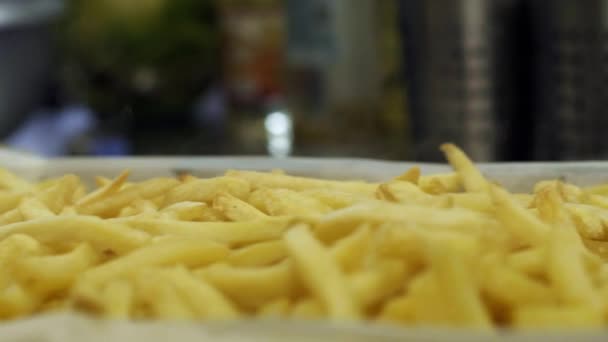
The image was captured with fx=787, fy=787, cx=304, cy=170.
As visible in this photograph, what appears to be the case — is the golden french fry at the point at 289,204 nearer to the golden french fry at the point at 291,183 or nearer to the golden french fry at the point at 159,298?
the golden french fry at the point at 291,183

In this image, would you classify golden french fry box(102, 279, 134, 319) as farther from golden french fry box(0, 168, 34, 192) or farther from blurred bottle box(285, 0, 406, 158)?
blurred bottle box(285, 0, 406, 158)

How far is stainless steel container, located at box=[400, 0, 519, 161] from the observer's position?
1754 mm

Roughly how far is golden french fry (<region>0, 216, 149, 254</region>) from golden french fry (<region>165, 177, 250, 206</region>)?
136 millimetres

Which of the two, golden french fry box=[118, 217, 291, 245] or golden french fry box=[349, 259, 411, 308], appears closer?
golden french fry box=[349, 259, 411, 308]

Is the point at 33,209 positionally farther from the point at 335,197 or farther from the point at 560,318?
the point at 560,318

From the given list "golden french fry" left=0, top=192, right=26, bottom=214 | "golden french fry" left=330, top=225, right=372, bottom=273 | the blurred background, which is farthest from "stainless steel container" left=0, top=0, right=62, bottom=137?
"golden french fry" left=330, top=225, right=372, bottom=273

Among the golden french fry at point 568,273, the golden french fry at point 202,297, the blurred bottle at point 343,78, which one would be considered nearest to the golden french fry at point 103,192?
the golden french fry at point 202,297

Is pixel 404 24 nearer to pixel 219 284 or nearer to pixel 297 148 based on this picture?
pixel 297 148

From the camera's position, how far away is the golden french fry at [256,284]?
2.34ft

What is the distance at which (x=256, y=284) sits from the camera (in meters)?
0.71

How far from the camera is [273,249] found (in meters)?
0.80

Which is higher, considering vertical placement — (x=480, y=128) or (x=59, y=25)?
(x=59, y=25)

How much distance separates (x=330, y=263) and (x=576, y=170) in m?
0.59

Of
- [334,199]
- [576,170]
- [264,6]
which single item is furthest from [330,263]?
[264,6]
